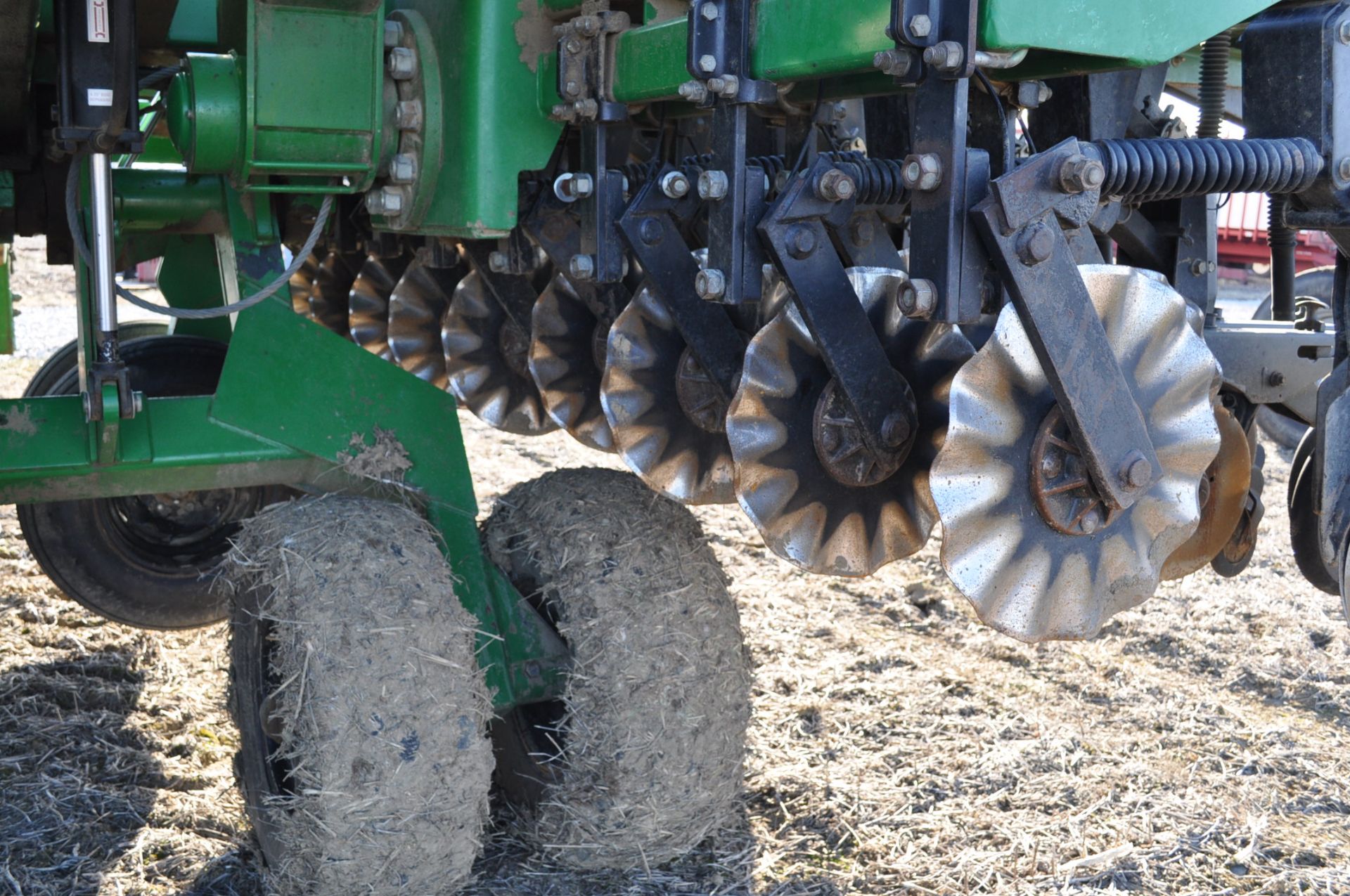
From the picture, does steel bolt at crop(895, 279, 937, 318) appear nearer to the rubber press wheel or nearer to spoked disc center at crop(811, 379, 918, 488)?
spoked disc center at crop(811, 379, 918, 488)

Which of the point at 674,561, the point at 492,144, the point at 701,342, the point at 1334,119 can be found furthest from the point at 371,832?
the point at 1334,119

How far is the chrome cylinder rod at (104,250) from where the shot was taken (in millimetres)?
2279

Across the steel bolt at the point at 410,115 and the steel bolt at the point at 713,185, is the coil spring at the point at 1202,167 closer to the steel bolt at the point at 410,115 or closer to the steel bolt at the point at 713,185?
the steel bolt at the point at 713,185

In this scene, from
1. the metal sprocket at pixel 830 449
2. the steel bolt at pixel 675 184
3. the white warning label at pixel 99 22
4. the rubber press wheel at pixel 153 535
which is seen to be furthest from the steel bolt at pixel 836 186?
the rubber press wheel at pixel 153 535

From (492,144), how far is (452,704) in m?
0.89

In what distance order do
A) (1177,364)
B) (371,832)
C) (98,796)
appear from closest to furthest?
1. (1177,364)
2. (371,832)
3. (98,796)

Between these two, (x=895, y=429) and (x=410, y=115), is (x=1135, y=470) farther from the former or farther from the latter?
(x=410, y=115)

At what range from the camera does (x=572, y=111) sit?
7.27 ft

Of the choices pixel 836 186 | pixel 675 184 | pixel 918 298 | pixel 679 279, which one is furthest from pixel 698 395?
pixel 918 298

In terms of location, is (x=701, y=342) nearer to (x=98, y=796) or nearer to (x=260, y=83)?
(x=260, y=83)

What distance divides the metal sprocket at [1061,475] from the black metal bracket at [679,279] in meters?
0.61

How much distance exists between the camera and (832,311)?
73.5 inches

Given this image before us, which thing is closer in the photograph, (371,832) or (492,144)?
(371,832)

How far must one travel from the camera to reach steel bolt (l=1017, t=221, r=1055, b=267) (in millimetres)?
1575
